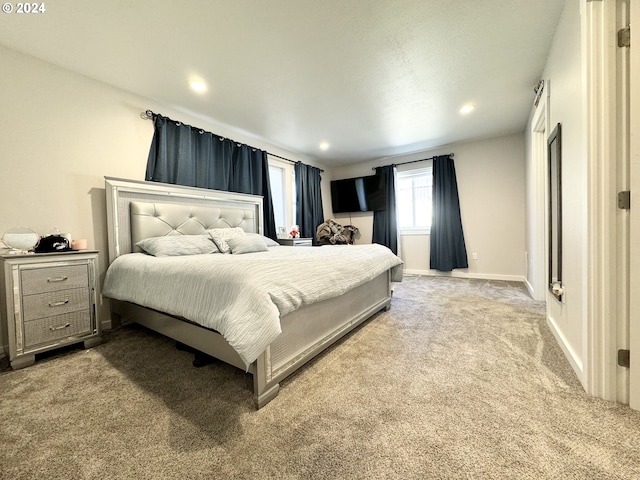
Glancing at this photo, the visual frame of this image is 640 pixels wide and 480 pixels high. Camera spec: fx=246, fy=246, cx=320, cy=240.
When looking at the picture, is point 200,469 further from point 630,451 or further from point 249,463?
point 630,451

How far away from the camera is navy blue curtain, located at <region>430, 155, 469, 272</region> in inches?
175

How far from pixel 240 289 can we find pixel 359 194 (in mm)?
4540

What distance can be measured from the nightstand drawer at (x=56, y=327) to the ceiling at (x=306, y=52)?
6.88ft

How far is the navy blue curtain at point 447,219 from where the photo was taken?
4445 mm

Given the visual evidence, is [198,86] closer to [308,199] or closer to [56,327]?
[56,327]

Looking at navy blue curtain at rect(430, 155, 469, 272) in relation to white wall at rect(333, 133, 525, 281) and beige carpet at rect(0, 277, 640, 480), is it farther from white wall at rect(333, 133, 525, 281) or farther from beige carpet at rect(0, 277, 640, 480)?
beige carpet at rect(0, 277, 640, 480)

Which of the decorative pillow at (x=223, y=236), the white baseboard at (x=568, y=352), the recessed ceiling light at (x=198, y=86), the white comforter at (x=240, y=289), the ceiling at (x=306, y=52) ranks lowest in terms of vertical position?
the white baseboard at (x=568, y=352)

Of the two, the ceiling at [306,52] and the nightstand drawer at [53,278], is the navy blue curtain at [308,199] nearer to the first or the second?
the ceiling at [306,52]

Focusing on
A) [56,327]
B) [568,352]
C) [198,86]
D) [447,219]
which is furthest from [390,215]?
[56,327]

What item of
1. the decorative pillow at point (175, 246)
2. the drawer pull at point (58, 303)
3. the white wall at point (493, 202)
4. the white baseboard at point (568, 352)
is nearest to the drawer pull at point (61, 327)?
the drawer pull at point (58, 303)

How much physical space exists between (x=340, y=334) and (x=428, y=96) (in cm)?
276

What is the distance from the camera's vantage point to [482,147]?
426 cm

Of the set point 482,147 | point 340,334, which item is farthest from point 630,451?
point 482,147

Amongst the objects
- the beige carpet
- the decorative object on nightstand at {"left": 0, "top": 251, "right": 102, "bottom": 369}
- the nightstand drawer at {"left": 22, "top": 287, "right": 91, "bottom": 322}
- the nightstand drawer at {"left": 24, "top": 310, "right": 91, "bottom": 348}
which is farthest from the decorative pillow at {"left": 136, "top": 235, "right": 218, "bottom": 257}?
the beige carpet
